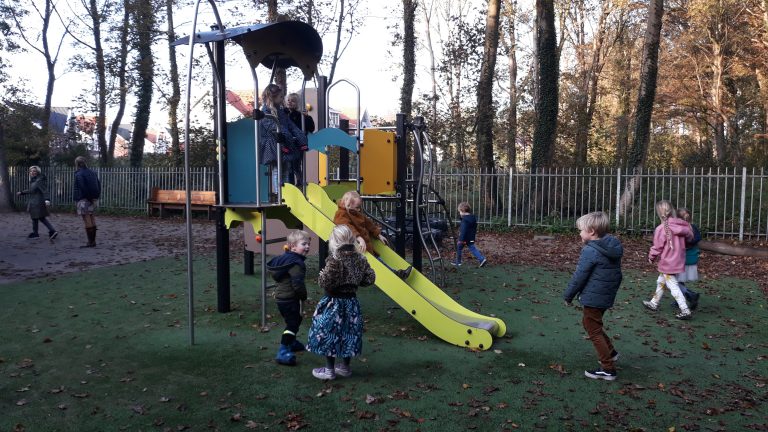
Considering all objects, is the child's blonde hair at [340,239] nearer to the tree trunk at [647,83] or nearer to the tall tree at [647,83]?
the tree trunk at [647,83]

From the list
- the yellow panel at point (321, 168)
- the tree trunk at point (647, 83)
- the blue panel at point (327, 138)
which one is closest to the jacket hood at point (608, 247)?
the blue panel at point (327, 138)

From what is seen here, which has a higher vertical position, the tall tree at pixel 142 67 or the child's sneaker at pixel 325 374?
the tall tree at pixel 142 67

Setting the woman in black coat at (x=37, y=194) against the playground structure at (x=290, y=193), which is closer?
the playground structure at (x=290, y=193)

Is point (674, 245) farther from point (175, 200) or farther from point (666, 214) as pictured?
point (175, 200)

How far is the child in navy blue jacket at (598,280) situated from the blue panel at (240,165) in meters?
3.77

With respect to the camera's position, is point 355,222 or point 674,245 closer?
point 355,222

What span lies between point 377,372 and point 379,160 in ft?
14.3

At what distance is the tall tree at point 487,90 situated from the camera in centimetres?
1967

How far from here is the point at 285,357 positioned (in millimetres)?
5023

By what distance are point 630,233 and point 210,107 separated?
19.7m

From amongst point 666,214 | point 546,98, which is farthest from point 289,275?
point 546,98

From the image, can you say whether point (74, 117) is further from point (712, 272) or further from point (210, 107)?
point (712, 272)

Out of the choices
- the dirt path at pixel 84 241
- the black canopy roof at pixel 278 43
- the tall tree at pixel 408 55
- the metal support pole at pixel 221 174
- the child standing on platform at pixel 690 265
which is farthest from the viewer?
the tall tree at pixel 408 55

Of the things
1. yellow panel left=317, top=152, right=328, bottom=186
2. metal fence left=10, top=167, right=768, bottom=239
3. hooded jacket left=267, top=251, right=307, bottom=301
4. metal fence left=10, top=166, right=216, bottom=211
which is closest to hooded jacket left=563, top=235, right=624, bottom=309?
hooded jacket left=267, top=251, right=307, bottom=301
